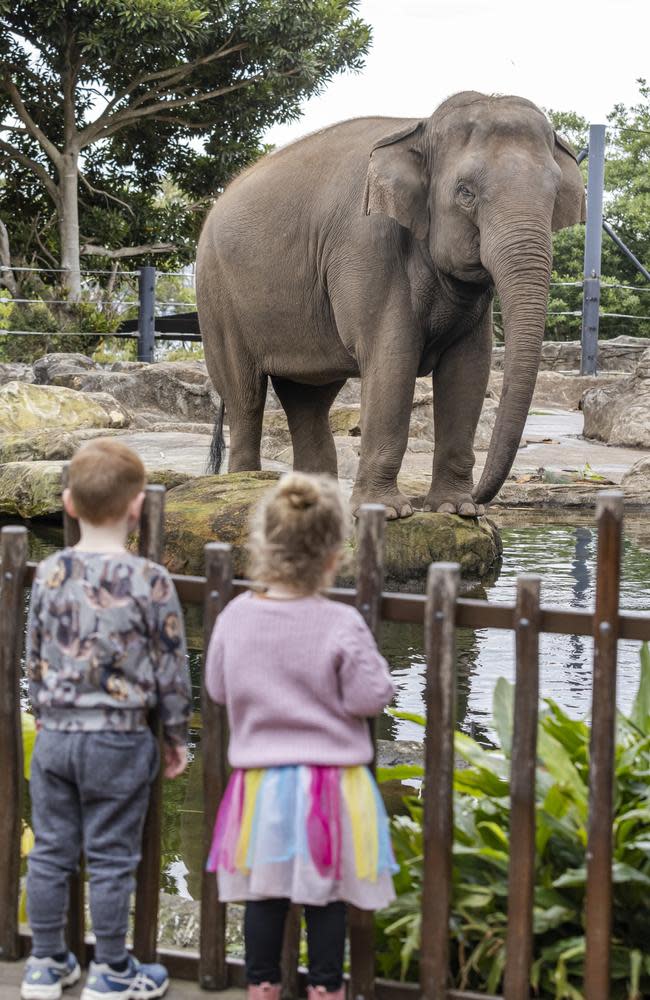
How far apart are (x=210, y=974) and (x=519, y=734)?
86 centimetres

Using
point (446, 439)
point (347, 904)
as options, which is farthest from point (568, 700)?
point (347, 904)

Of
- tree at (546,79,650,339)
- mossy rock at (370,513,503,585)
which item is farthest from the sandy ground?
tree at (546,79,650,339)

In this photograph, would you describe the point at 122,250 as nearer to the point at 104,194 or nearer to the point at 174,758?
the point at 104,194

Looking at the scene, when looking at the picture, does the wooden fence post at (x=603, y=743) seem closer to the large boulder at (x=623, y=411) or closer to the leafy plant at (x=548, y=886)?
the leafy plant at (x=548, y=886)

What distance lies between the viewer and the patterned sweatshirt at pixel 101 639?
8.82 ft

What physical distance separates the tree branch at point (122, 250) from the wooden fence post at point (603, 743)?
887 inches

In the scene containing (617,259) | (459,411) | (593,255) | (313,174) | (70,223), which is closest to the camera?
(459,411)

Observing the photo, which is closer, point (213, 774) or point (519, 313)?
point (213, 774)

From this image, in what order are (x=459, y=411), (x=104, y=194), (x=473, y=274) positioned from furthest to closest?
(x=104, y=194), (x=459, y=411), (x=473, y=274)

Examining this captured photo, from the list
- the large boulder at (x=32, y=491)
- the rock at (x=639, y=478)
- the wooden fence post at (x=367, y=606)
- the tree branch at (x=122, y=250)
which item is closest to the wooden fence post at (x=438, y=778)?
the wooden fence post at (x=367, y=606)

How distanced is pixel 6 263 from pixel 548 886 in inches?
858

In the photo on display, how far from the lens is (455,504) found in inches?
306

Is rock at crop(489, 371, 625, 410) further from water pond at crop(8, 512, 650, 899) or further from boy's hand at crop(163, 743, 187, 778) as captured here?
boy's hand at crop(163, 743, 187, 778)

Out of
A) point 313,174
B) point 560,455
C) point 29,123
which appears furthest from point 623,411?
point 29,123
